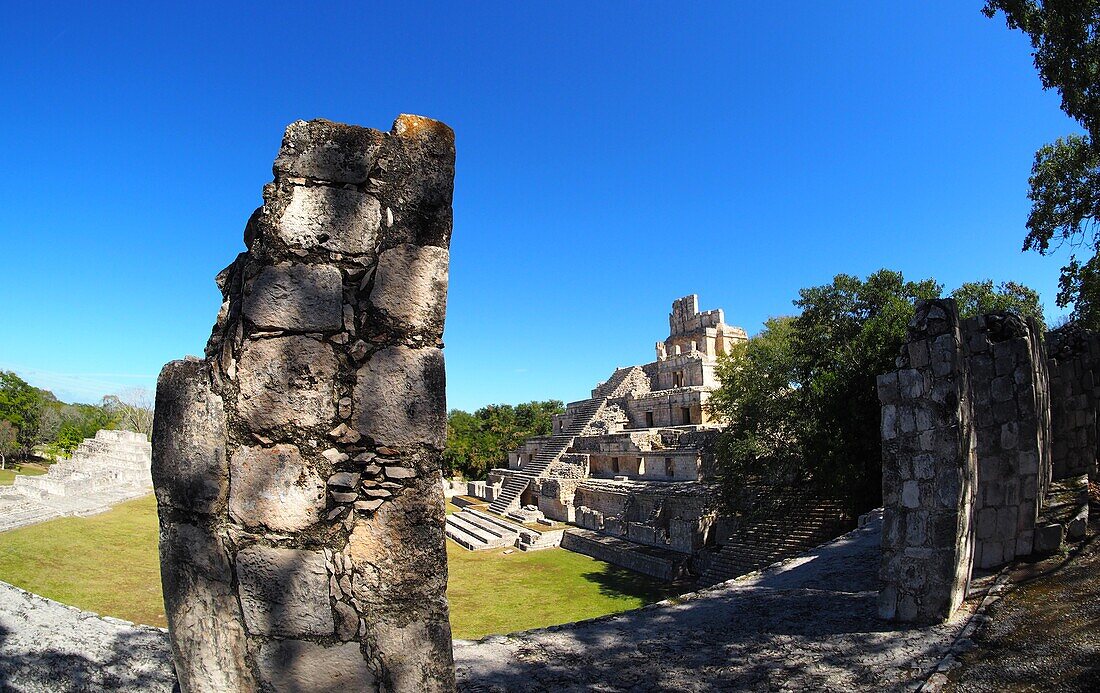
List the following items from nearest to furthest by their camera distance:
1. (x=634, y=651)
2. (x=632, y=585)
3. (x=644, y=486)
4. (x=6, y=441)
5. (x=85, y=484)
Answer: (x=634, y=651)
(x=632, y=585)
(x=85, y=484)
(x=644, y=486)
(x=6, y=441)

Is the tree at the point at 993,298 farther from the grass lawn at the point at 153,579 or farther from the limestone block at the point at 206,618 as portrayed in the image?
the limestone block at the point at 206,618

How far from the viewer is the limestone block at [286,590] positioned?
217 cm

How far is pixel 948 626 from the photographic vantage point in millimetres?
5113

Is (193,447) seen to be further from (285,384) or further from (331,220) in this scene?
(331,220)

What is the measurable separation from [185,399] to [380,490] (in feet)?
2.50

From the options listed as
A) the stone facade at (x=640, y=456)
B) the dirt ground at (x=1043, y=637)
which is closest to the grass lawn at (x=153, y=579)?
the stone facade at (x=640, y=456)

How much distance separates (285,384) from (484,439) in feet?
129

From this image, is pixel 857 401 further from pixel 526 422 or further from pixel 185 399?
pixel 526 422

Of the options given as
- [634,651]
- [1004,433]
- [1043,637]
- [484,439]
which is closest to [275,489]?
[634,651]

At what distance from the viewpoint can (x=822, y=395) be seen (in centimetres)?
1573

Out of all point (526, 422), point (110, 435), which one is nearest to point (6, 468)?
point (110, 435)

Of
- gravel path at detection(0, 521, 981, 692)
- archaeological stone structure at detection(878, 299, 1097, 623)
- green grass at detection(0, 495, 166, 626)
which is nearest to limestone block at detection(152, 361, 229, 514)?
gravel path at detection(0, 521, 981, 692)

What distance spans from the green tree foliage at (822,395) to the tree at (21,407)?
40.2 meters

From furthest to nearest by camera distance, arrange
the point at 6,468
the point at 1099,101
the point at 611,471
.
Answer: the point at 6,468, the point at 611,471, the point at 1099,101
